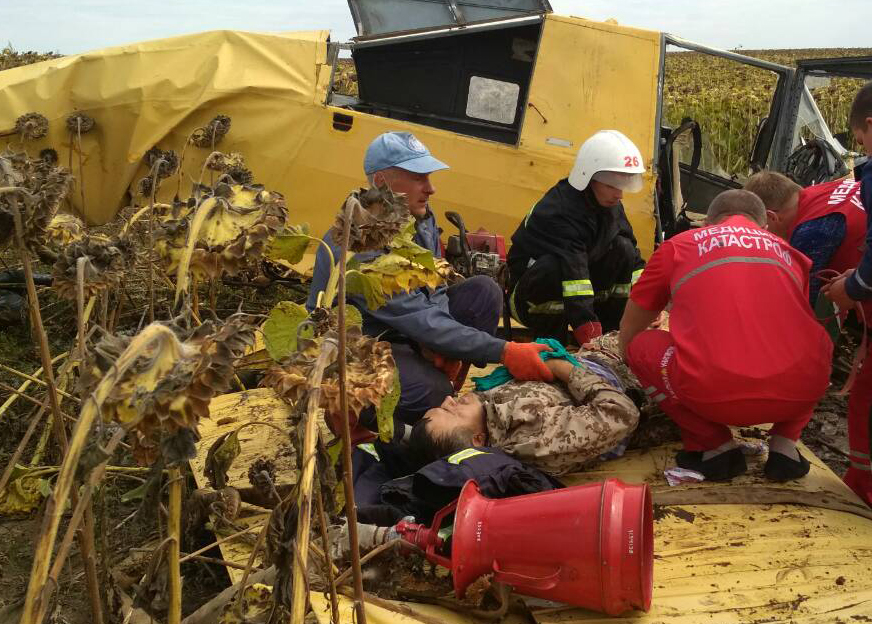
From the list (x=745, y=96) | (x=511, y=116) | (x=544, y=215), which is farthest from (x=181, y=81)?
(x=745, y=96)

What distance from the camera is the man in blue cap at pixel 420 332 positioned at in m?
3.36

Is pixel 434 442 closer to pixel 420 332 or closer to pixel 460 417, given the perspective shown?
pixel 460 417

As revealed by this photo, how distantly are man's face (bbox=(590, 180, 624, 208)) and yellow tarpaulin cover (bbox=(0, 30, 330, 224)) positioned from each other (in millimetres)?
2045

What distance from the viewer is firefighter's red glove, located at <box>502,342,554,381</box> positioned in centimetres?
338

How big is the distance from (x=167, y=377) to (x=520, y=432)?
215 cm

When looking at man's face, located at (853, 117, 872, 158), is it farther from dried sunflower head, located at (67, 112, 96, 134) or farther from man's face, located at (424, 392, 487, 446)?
dried sunflower head, located at (67, 112, 96, 134)

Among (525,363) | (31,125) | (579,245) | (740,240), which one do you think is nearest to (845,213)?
(740,240)

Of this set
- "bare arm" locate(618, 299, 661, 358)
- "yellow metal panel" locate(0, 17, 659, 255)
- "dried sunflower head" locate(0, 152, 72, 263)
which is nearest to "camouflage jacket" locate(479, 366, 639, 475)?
"bare arm" locate(618, 299, 661, 358)

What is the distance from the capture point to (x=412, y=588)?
8.55ft

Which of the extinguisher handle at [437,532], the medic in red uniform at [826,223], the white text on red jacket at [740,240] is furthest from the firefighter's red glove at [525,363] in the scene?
the medic in red uniform at [826,223]

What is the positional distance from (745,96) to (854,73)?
6.39 metres

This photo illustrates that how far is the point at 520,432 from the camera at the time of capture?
3184 millimetres

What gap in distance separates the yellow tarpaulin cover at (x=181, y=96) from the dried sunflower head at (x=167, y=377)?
4.65m

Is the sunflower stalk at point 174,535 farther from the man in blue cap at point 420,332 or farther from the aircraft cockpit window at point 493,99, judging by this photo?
the aircraft cockpit window at point 493,99
